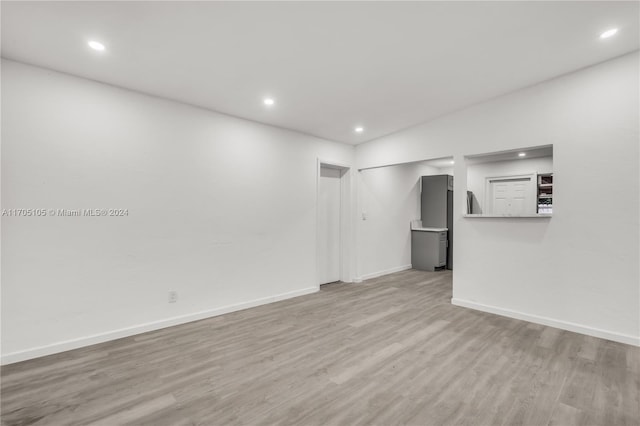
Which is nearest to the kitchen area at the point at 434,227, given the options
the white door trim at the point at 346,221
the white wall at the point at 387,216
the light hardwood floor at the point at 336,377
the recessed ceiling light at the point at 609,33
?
the white wall at the point at 387,216

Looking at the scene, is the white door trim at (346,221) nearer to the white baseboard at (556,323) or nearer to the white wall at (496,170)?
the white baseboard at (556,323)

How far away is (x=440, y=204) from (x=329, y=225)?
3.10 meters

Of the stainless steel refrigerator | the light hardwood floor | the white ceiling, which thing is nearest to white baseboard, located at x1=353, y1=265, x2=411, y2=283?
the stainless steel refrigerator

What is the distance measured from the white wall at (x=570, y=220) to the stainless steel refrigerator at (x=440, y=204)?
288 cm

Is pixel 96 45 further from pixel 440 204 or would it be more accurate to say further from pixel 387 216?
pixel 440 204

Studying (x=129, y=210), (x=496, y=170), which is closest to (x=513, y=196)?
(x=496, y=170)

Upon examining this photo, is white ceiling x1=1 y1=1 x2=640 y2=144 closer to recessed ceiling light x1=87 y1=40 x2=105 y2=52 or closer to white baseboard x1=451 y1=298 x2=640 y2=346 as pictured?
recessed ceiling light x1=87 y1=40 x2=105 y2=52

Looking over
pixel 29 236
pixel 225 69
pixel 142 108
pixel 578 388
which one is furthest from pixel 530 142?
pixel 29 236

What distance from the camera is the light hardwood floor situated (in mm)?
1929

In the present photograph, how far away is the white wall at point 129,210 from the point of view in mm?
2625

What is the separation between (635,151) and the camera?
2969 millimetres

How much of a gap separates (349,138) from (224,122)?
7.37 feet

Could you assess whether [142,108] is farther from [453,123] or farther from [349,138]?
[453,123]

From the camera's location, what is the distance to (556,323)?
3.42m
